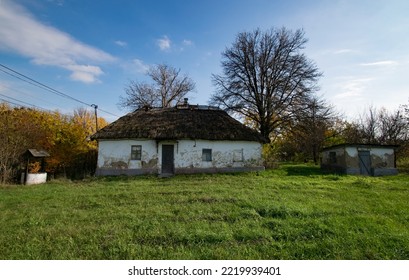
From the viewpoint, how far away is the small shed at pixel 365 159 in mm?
16688

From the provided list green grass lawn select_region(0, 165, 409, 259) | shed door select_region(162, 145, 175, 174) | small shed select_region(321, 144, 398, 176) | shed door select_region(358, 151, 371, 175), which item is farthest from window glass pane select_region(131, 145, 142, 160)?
shed door select_region(358, 151, 371, 175)

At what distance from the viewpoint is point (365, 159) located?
1698 cm

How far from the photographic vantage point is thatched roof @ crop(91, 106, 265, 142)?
16562 millimetres

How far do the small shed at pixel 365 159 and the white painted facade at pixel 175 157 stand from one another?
21.1 feet

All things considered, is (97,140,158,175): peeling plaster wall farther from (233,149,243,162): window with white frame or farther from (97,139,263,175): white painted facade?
(233,149,243,162): window with white frame

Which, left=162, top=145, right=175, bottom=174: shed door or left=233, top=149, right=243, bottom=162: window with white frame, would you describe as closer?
left=162, top=145, right=175, bottom=174: shed door

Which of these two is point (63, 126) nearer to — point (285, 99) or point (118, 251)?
point (118, 251)

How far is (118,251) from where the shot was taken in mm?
4328

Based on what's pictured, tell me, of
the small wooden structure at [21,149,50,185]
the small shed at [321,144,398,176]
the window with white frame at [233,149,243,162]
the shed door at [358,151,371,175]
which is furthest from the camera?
the window with white frame at [233,149,243,162]

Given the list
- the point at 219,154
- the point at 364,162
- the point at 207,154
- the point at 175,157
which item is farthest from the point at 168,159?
the point at 364,162

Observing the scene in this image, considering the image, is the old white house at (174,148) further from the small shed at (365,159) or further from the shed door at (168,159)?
the small shed at (365,159)

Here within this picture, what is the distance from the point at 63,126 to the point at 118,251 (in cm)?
1708

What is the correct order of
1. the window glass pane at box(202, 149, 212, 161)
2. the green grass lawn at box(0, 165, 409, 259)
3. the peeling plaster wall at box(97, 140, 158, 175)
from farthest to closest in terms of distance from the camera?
the window glass pane at box(202, 149, 212, 161)
the peeling plaster wall at box(97, 140, 158, 175)
the green grass lawn at box(0, 165, 409, 259)

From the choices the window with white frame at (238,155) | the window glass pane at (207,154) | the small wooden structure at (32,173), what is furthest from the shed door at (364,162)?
the small wooden structure at (32,173)
